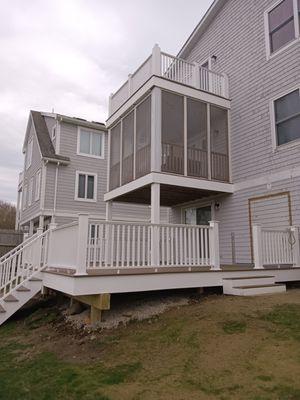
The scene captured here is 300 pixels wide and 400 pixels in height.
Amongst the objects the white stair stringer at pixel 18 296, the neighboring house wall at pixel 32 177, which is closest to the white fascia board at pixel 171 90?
the white stair stringer at pixel 18 296

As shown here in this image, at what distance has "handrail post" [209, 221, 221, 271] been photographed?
8.02m

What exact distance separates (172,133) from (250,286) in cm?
513

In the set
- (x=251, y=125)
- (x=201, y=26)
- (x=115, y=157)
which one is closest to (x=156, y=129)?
(x=115, y=157)

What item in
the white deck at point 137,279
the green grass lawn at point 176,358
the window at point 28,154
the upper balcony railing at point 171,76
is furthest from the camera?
the window at point 28,154

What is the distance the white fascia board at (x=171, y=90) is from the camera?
32.9 feet

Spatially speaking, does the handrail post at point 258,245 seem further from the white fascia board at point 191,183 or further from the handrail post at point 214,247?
the white fascia board at point 191,183

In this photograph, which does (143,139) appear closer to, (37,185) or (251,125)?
(251,125)

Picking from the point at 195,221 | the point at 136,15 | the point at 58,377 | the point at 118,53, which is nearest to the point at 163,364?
the point at 58,377

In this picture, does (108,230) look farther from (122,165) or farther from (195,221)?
(195,221)

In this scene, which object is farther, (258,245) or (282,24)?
(282,24)

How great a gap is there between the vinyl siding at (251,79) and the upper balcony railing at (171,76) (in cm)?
62

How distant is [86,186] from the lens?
19.2 metres

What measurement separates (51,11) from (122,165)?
6.50 meters

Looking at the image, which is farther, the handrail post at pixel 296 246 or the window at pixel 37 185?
the window at pixel 37 185
